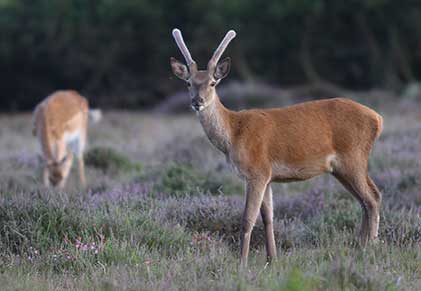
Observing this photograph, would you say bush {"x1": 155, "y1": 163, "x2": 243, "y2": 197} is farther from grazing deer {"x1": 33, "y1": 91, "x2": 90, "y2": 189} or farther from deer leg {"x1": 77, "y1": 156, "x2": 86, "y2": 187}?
grazing deer {"x1": 33, "y1": 91, "x2": 90, "y2": 189}

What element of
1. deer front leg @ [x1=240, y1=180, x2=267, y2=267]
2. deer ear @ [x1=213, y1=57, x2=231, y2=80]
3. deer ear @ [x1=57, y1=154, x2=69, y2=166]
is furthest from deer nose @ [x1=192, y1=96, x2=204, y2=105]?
deer ear @ [x1=57, y1=154, x2=69, y2=166]

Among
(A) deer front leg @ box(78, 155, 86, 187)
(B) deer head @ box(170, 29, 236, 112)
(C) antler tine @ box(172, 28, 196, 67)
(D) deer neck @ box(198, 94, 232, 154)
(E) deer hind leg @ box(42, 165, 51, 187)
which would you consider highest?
(C) antler tine @ box(172, 28, 196, 67)

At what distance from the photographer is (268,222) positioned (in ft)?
26.9

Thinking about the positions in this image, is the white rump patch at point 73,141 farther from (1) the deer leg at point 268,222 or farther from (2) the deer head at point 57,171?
(1) the deer leg at point 268,222

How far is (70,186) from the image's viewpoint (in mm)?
13453

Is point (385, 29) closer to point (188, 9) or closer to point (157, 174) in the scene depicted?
point (188, 9)

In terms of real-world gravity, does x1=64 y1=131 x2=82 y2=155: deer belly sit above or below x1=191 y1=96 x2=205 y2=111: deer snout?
below

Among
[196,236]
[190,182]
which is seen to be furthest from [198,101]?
[190,182]

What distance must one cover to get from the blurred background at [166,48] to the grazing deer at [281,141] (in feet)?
76.9

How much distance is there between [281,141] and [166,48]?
2744cm

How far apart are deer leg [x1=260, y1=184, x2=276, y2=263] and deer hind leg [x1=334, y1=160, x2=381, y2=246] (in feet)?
2.34

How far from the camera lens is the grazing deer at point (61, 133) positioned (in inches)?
530

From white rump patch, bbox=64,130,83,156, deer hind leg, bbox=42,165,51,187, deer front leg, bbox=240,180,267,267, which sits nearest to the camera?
deer front leg, bbox=240,180,267,267

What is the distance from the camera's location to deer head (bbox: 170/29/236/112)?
794cm
